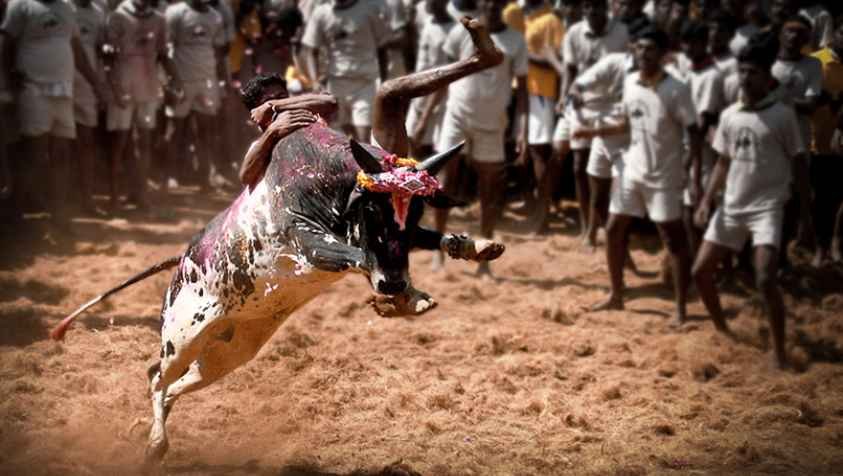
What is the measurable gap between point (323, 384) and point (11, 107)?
5.24m

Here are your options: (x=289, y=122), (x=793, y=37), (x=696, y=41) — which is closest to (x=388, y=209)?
(x=289, y=122)

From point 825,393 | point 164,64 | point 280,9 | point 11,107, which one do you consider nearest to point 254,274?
point 825,393

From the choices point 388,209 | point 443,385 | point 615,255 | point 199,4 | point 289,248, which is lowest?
point 443,385

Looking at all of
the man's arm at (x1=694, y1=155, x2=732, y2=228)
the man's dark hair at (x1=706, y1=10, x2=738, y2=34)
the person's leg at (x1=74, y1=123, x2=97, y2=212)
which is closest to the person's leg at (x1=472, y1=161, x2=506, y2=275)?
the man's dark hair at (x1=706, y1=10, x2=738, y2=34)

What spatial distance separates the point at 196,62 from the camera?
12500 millimetres

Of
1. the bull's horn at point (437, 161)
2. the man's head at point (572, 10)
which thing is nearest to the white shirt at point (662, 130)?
the man's head at point (572, 10)

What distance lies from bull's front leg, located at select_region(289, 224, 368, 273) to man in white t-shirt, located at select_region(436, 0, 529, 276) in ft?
→ 17.6

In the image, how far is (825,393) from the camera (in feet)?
24.8

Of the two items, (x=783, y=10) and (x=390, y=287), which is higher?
(x=783, y=10)

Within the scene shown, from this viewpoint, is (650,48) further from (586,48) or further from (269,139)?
(269,139)

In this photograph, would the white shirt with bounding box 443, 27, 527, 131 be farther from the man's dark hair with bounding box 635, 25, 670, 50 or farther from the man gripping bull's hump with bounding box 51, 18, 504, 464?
the man gripping bull's hump with bounding box 51, 18, 504, 464

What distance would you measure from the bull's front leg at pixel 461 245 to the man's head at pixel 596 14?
666 centimetres

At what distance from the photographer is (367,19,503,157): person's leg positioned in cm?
546

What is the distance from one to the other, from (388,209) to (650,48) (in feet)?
15.4
